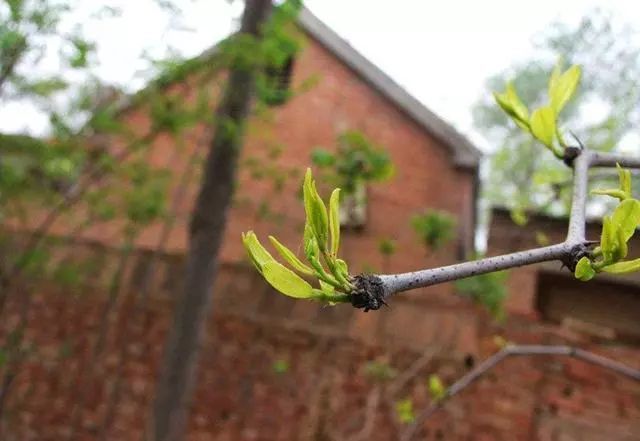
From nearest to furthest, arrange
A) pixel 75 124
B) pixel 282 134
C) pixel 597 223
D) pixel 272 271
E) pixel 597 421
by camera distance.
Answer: pixel 272 271 → pixel 597 223 → pixel 597 421 → pixel 75 124 → pixel 282 134

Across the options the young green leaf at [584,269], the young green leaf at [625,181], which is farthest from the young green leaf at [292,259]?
the young green leaf at [625,181]

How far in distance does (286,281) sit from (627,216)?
14.4 inches

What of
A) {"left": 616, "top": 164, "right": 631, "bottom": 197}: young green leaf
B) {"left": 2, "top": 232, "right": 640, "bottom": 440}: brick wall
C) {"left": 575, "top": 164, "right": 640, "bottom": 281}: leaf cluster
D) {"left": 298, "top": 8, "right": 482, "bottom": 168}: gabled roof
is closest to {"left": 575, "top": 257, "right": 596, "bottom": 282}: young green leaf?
{"left": 575, "top": 164, "right": 640, "bottom": 281}: leaf cluster

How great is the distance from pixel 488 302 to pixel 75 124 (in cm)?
298

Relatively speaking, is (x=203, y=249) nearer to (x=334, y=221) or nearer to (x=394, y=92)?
(x=334, y=221)

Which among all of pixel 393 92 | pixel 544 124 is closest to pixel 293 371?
pixel 544 124

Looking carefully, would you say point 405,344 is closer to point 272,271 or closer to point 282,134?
point 272,271

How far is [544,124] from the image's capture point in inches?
40.2

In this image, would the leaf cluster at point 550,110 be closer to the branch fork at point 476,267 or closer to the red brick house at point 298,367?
the branch fork at point 476,267

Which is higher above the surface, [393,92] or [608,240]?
[393,92]

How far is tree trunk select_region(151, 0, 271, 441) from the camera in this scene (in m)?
3.98

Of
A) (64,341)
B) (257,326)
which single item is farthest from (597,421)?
(64,341)

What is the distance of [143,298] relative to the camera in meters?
5.50

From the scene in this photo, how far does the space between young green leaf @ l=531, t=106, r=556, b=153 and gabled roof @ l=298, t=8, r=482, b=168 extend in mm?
6864
